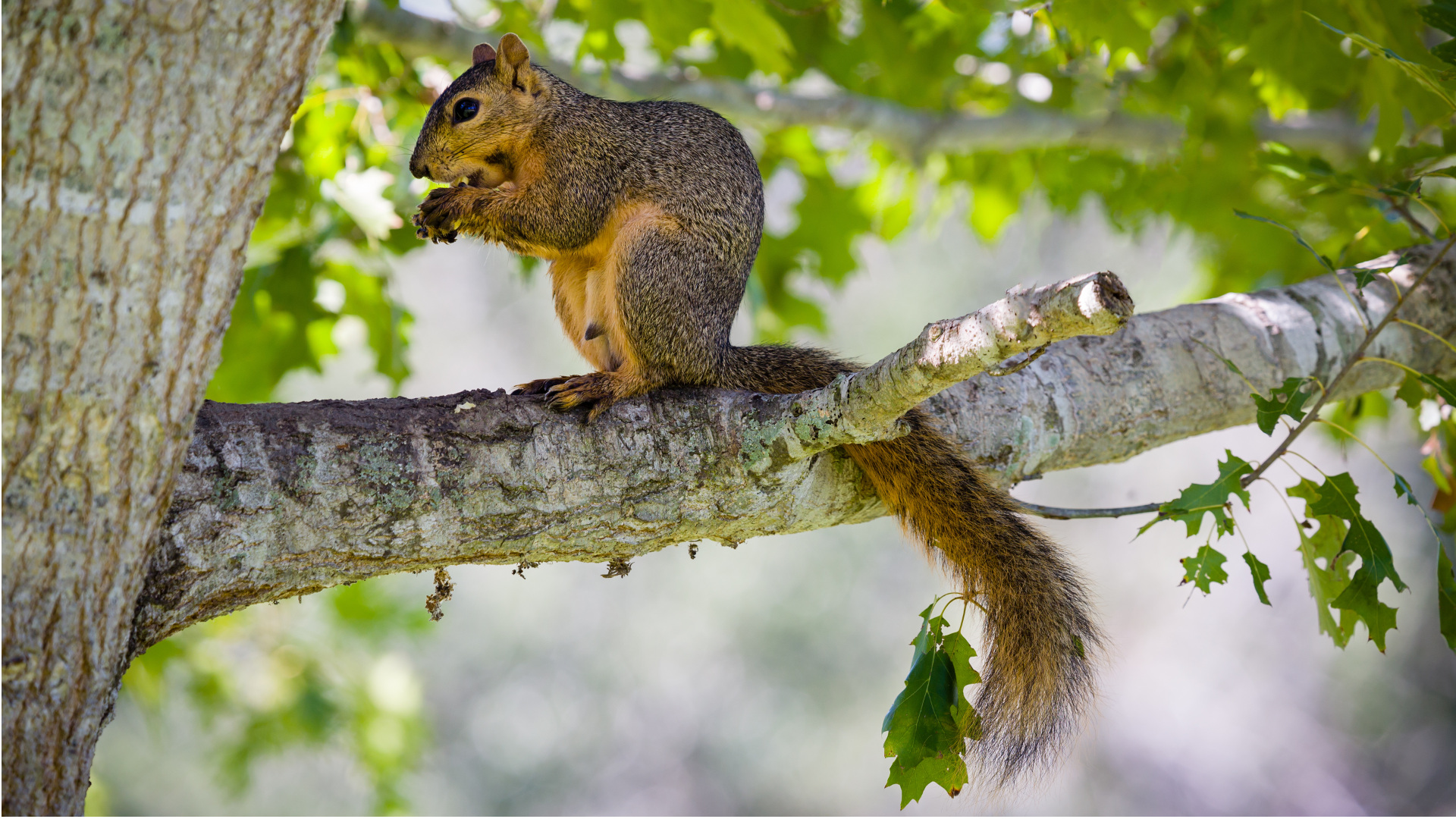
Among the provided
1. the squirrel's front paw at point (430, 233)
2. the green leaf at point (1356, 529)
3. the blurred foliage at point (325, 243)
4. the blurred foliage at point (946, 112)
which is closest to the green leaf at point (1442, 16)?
the blurred foliage at point (946, 112)

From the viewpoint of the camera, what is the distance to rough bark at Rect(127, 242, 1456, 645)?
1344mm

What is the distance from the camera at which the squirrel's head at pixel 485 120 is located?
6.66 feet

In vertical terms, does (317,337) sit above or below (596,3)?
below

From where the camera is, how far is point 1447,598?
60.9 inches

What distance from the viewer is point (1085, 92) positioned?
297 centimetres

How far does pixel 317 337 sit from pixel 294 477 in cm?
155

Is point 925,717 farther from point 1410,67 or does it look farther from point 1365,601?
point 1410,67

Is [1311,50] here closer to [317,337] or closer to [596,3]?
[596,3]

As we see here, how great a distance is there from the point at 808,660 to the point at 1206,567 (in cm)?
999

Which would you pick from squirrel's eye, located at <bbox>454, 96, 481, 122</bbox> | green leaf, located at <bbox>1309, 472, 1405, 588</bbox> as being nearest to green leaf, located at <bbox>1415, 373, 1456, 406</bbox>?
green leaf, located at <bbox>1309, 472, 1405, 588</bbox>

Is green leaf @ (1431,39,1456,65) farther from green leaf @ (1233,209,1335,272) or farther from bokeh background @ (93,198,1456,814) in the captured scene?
bokeh background @ (93,198,1456,814)

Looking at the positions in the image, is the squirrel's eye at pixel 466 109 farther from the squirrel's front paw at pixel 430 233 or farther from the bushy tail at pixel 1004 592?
the bushy tail at pixel 1004 592

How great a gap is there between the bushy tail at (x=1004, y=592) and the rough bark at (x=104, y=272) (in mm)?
1033

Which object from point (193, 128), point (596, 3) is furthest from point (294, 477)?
point (596, 3)
